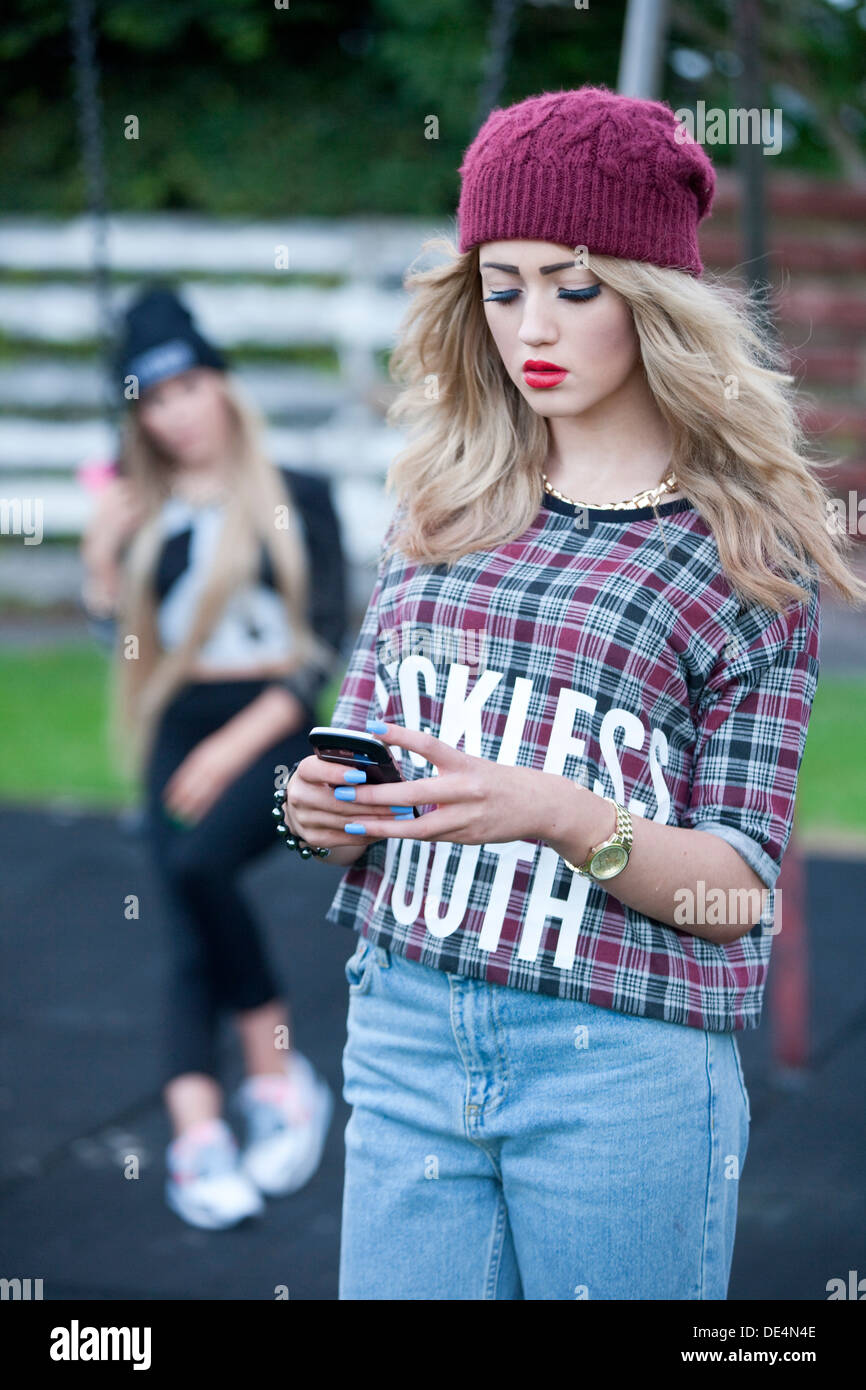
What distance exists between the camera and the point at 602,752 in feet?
4.74

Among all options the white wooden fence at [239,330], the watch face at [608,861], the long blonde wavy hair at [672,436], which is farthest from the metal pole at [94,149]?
the white wooden fence at [239,330]

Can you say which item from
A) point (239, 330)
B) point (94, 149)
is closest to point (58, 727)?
point (94, 149)

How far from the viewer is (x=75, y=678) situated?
764 centimetres

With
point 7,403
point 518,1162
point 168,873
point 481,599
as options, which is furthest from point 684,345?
point 7,403

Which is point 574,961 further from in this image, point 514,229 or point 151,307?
point 151,307

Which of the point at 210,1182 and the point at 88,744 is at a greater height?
the point at 88,744

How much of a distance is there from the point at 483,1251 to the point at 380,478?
25.9 feet

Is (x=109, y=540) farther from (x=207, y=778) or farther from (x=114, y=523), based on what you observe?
(x=207, y=778)

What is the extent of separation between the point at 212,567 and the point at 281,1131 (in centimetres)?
110

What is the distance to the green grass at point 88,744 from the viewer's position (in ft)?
18.4

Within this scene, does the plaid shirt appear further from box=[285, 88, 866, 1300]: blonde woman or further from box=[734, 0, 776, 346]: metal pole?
box=[734, 0, 776, 346]: metal pole

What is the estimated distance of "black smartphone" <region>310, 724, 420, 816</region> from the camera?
1.34m

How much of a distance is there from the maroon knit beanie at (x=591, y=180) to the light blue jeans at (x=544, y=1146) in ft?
2.35

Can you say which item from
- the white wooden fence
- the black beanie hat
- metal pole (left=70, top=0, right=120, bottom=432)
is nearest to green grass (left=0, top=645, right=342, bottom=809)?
the white wooden fence
